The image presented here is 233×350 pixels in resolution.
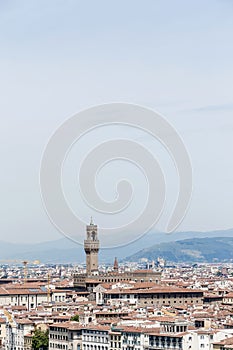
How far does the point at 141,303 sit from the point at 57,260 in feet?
421

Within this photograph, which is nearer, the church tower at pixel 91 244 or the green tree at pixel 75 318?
the green tree at pixel 75 318

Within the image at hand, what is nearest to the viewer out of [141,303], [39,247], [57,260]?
[141,303]

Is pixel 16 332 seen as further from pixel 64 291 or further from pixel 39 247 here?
pixel 39 247

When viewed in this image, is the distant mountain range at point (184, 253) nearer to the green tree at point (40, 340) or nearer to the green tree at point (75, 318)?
the green tree at point (75, 318)

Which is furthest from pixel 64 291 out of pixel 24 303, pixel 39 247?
pixel 39 247

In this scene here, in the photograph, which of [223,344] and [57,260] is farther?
[57,260]

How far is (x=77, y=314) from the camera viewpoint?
141 feet

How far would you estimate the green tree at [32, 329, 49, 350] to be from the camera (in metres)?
40.3

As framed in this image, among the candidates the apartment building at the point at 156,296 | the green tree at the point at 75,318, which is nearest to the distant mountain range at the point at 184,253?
the apartment building at the point at 156,296

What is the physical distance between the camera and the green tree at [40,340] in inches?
1588

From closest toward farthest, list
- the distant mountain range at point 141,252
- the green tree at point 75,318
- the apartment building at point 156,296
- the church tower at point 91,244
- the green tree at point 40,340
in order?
the green tree at point 40,340
the green tree at point 75,318
the apartment building at point 156,296
the church tower at point 91,244
the distant mountain range at point 141,252

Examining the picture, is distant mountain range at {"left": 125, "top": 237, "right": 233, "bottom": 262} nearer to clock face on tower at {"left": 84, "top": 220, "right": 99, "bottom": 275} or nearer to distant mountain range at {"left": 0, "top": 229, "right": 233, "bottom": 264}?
distant mountain range at {"left": 0, "top": 229, "right": 233, "bottom": 264}

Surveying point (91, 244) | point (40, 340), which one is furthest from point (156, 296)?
point (91, 244)

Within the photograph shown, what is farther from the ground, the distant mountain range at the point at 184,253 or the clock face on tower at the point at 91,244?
the distant mountain range at the point at 184,253
